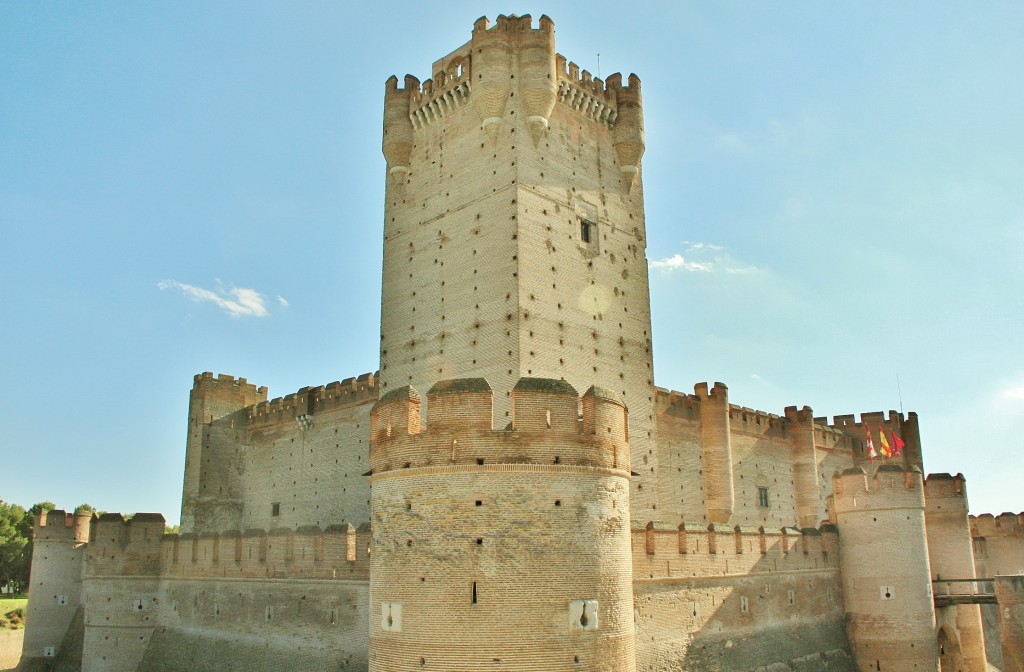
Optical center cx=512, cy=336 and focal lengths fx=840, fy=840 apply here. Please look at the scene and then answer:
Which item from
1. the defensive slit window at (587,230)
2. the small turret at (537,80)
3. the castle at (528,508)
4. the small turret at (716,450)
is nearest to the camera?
the castle at (528,508)

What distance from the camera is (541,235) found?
70.5 feet

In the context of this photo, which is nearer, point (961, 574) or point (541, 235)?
point (541, 235)

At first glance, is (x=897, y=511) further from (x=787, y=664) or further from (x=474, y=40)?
(x=474, y=40)

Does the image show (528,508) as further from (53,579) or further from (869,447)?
(869,447)

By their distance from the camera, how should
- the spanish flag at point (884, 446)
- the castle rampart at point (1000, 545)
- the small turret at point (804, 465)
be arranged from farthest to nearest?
the small turret at point (804, 465) < the spanish flag at point (884, 446) < the castle rampart at point (1000, 545)

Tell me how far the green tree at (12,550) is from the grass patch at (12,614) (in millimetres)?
9541

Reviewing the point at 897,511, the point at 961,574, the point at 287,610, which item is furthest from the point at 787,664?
the point at 287,610

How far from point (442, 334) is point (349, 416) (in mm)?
8416

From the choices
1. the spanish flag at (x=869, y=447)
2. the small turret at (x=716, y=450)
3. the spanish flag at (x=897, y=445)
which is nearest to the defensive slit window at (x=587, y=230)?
the small turret at (x=716, y=450)

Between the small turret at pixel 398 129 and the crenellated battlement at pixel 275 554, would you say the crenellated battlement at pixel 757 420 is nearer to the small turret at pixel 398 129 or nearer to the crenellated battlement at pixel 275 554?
the small turret at pixel 398 129

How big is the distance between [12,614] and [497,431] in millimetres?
39157

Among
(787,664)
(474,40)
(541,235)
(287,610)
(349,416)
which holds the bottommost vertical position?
Result: (787,664)

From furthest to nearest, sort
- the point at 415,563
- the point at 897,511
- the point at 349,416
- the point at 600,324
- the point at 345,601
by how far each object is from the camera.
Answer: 1. the point at 349,416
2. the point at 600,324
3. the point at 897,511
4. the point at 345,601
5. the point at 415,563

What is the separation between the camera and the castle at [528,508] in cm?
1070
